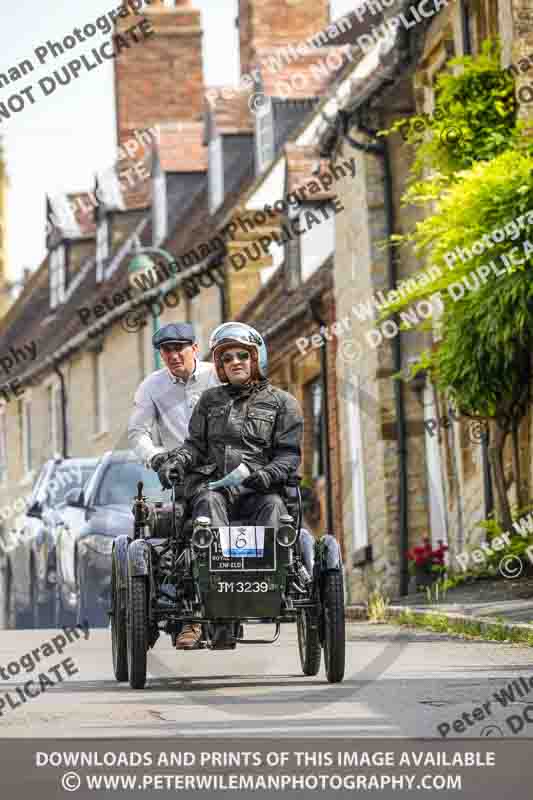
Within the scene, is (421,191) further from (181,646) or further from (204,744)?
(204,744)

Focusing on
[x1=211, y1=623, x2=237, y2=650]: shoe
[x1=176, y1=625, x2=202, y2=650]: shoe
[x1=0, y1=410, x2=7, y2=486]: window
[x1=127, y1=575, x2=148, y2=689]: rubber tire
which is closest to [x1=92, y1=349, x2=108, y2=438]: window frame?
[x1=0, y1=410, x2=7, y2=486]: window

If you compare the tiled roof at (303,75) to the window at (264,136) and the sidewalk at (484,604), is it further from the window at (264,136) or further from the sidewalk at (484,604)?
the sidewalk at (484,604)

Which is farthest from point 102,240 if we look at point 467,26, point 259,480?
point 259,480

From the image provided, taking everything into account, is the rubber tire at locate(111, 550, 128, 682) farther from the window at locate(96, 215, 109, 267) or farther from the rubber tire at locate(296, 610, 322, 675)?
the window at locate(96, 215, 109, 267)

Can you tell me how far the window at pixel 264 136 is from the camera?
34531mm

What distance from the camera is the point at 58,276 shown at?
165 feet

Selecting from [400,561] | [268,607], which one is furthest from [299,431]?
[400,561]

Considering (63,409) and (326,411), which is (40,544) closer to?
(326,411)

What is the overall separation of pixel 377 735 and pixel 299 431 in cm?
282

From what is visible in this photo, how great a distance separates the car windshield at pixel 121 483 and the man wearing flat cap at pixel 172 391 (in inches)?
304

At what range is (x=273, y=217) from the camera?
33781mm

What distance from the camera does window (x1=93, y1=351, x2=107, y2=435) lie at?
42.9 metres

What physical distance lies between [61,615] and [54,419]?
87.4ft

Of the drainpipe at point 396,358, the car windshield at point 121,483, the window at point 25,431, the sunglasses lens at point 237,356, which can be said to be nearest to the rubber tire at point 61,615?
the car windshield at point 121,483
